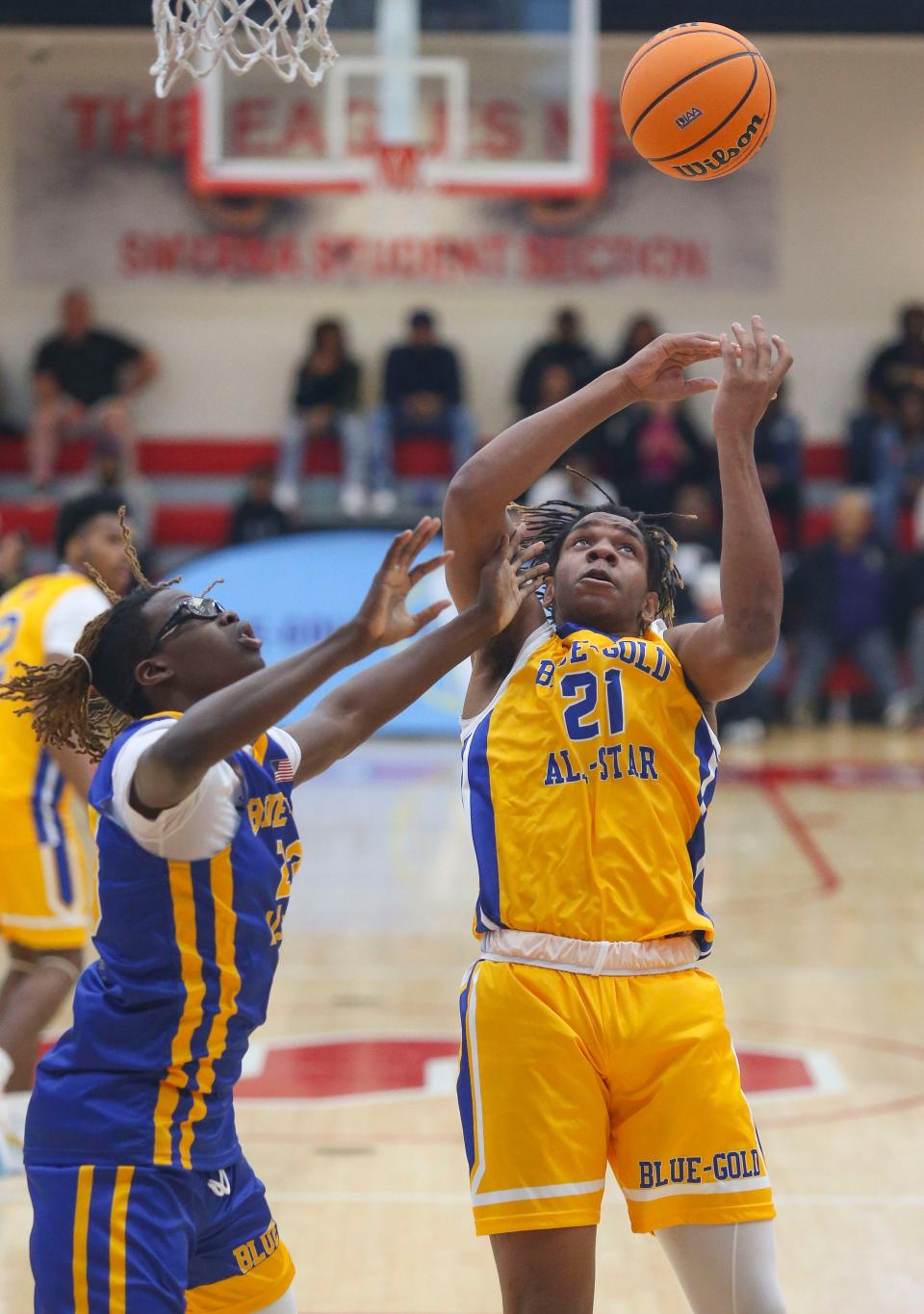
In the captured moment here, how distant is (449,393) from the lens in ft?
54.2

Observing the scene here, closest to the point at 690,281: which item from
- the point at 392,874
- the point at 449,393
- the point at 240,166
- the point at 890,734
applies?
the point at 449,393

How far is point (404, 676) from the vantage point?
3139mm

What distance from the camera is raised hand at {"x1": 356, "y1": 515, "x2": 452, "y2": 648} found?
2.83 m

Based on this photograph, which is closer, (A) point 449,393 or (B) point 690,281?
(A) point 449,393

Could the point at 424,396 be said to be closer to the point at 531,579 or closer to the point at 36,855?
the point at 36,855

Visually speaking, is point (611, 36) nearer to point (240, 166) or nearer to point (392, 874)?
point (240, 166)

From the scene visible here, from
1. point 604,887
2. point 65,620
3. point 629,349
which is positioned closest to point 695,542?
point 629,349

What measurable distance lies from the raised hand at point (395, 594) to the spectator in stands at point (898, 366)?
1458cm

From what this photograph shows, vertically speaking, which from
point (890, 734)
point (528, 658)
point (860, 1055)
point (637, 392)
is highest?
point (637, 392)

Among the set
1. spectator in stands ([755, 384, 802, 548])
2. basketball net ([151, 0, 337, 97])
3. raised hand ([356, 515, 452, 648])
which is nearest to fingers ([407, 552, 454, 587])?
raised hand ([356, 515, 452, 648])

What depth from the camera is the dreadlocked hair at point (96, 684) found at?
9.96ft

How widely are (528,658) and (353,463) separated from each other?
12.9 meters

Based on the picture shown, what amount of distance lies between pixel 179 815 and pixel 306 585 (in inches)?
447

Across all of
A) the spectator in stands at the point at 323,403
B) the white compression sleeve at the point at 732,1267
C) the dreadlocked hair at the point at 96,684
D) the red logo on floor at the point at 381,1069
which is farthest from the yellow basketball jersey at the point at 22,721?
the spectator in stands at the point at 323,403
